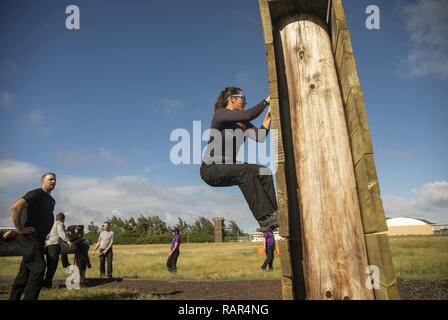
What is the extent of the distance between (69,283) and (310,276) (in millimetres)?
8844

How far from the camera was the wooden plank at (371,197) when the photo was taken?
2027 millimetres

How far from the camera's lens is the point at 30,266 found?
16.0ft

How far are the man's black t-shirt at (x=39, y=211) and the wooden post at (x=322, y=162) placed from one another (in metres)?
4.50

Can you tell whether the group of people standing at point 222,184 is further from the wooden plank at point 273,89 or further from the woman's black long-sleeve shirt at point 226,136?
Answer: the wooden plank at point 273,89

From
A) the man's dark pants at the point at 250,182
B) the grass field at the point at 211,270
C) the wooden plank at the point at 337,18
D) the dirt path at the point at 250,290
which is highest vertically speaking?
the wooden plank at the point at 337,18

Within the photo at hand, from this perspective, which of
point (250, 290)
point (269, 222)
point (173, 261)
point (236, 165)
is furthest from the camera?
point (173, 261)

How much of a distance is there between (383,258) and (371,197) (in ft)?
1.24

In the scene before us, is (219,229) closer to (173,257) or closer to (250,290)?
(173,257)

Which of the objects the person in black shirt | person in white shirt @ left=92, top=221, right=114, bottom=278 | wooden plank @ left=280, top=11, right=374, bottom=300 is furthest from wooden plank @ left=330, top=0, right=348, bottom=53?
person in white shirt @ left=92, top=221, right=114, bottom=278

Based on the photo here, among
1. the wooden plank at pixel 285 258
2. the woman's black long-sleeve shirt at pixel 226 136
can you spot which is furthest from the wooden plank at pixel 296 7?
the wooden plank at pixel 285 258

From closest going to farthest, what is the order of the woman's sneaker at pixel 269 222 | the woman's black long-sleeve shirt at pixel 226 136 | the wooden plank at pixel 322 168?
the wooden plank at pixel 322 168 → the woman's sneaker at pixel 269 222 → the woman's black long-sleeve shirt at pixel 226 136

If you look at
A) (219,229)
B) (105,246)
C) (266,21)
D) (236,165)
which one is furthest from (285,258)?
(219,229)
